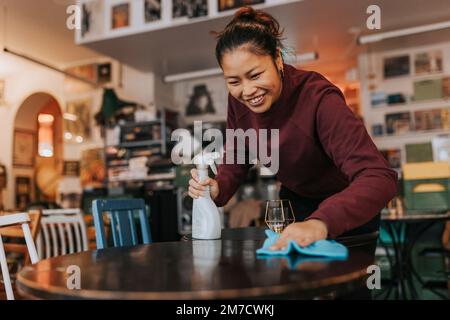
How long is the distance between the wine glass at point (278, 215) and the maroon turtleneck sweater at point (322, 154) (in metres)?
0.10

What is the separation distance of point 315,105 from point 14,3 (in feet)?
18.2

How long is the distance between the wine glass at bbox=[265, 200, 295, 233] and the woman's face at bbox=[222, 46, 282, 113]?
35 cm

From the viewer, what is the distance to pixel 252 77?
50.8 inches

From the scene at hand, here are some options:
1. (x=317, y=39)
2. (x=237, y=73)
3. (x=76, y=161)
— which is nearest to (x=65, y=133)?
(x=76, y=161)

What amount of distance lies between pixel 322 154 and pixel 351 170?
0.85ft

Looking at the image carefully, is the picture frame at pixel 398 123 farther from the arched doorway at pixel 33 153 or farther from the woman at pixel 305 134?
the arched doorway at pixel 33 153

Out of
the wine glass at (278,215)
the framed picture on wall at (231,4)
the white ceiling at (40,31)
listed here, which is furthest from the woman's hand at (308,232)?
the white ceiling at (40,31)

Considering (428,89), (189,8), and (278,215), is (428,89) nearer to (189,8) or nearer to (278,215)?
(189,8)

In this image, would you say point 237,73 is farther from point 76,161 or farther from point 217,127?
point 76,161

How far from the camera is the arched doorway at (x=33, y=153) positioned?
8.46m

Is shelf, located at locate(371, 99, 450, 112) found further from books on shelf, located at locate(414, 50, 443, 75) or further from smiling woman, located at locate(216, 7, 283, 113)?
smiling woman, located at locate(216, 7, 283, 113)

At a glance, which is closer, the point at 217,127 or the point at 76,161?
the point at 217,127
